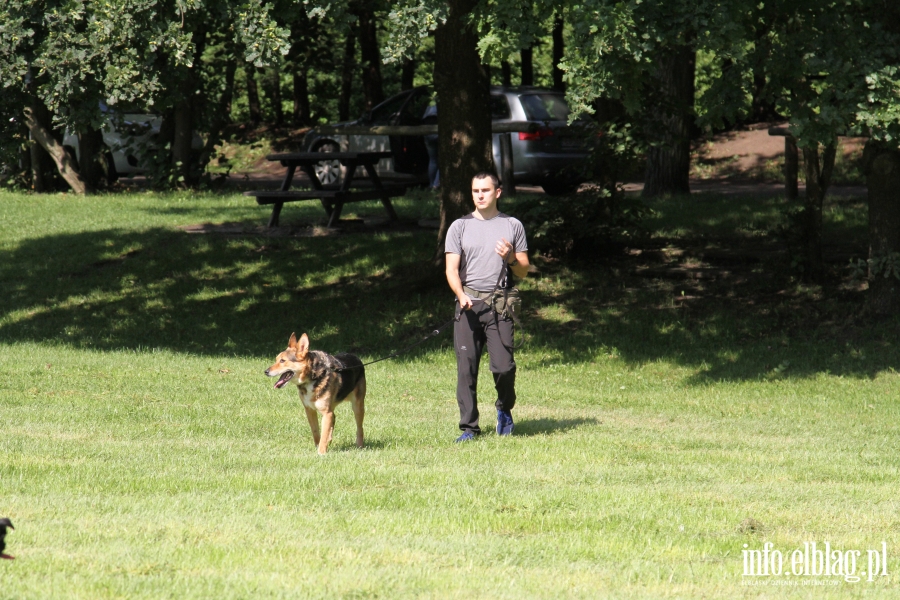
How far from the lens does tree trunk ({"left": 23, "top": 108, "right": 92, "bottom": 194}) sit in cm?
2241

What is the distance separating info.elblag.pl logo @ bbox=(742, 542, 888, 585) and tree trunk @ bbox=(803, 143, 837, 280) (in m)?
9.06

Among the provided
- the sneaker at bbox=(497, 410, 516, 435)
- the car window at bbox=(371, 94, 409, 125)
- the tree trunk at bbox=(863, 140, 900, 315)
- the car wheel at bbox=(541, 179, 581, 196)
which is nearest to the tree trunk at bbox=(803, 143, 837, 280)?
the tree trunk at bbox=(863, 140, 900, 315)

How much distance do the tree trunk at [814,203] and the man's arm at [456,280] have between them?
7286 mm

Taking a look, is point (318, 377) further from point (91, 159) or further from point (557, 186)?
point (91, 159)

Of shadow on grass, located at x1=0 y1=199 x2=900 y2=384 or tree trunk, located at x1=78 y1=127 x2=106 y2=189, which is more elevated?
tree trunk, located at x1=78 y1=127 x2=106 y2=189

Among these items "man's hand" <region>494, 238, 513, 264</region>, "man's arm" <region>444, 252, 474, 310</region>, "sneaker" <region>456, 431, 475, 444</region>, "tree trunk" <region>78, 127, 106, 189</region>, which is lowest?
"sneaker" <region>456, 431, 475, 444</region>

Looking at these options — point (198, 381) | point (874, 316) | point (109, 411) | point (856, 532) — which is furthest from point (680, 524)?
point (874, 316)

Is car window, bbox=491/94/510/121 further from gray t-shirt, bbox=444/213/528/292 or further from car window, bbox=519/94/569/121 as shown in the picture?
gray t-shirt, bbox=444/213/528/292

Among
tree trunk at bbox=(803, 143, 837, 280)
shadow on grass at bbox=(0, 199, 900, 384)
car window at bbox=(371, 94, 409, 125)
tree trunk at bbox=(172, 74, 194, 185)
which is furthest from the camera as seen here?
tree trunk at bbox=(172, 74, 194, 185)

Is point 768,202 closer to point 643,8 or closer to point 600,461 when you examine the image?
point 643,8

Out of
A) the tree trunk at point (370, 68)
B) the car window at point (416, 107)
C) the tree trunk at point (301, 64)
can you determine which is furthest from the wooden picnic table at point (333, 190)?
the tree trunk at point (370, 68)

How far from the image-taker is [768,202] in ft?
58.6

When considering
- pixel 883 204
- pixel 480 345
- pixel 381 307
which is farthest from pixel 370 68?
pixel 480 345

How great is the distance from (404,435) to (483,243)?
1694 mm
